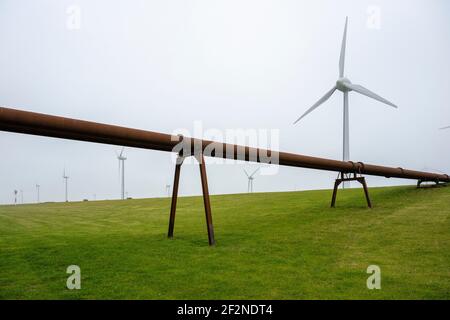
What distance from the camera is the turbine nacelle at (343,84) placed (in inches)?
1252

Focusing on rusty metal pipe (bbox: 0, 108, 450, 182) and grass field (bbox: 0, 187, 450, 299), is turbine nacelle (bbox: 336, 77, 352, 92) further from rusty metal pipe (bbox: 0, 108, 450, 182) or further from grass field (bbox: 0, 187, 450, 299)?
grass field (bbox: 0, 187, 450, 299)

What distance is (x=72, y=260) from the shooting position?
30.3 feet

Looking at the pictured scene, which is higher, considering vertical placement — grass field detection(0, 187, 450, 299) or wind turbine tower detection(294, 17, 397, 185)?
wind turbine tower detection(294, 17, 397, 185)

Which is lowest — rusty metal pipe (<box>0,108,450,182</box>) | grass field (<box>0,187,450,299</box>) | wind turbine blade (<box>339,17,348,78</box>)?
grass field (<box>0,187,450,299</box>)

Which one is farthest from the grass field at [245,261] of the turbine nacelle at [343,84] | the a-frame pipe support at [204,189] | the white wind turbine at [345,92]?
the turbine nacelle at [343,84]

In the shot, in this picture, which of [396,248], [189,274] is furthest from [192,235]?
[396,248]

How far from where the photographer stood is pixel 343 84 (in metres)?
32.0

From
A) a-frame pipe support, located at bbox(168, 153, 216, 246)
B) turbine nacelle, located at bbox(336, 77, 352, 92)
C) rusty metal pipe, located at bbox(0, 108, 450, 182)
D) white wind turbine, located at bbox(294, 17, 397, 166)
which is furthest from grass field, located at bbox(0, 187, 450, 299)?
turbine nacelle, located at bbox(336, 77, 352, 92)

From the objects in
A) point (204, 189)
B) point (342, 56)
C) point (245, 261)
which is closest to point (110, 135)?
point (204, 189)

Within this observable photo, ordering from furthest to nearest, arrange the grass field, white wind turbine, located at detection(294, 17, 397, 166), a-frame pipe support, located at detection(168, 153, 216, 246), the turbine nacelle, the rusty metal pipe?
1. the turbine nacelle
2. white wind turbine, located at detection(294, 17, 397, 166)
3. a-frame pipe support, located at detection(168, 153, 216, 246)
4. the rusty metal pipe
5. the grass field

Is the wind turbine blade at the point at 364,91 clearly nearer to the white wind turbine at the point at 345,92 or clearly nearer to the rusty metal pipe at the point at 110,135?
the white wind turbine at the point at 345,92

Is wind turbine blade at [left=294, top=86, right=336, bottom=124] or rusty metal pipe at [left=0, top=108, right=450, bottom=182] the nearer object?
rusty metal pipe at [left=0, top=108, right=450, bottom=182]

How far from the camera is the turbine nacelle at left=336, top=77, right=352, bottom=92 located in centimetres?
3181

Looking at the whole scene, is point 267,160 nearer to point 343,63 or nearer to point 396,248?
point 396,248
